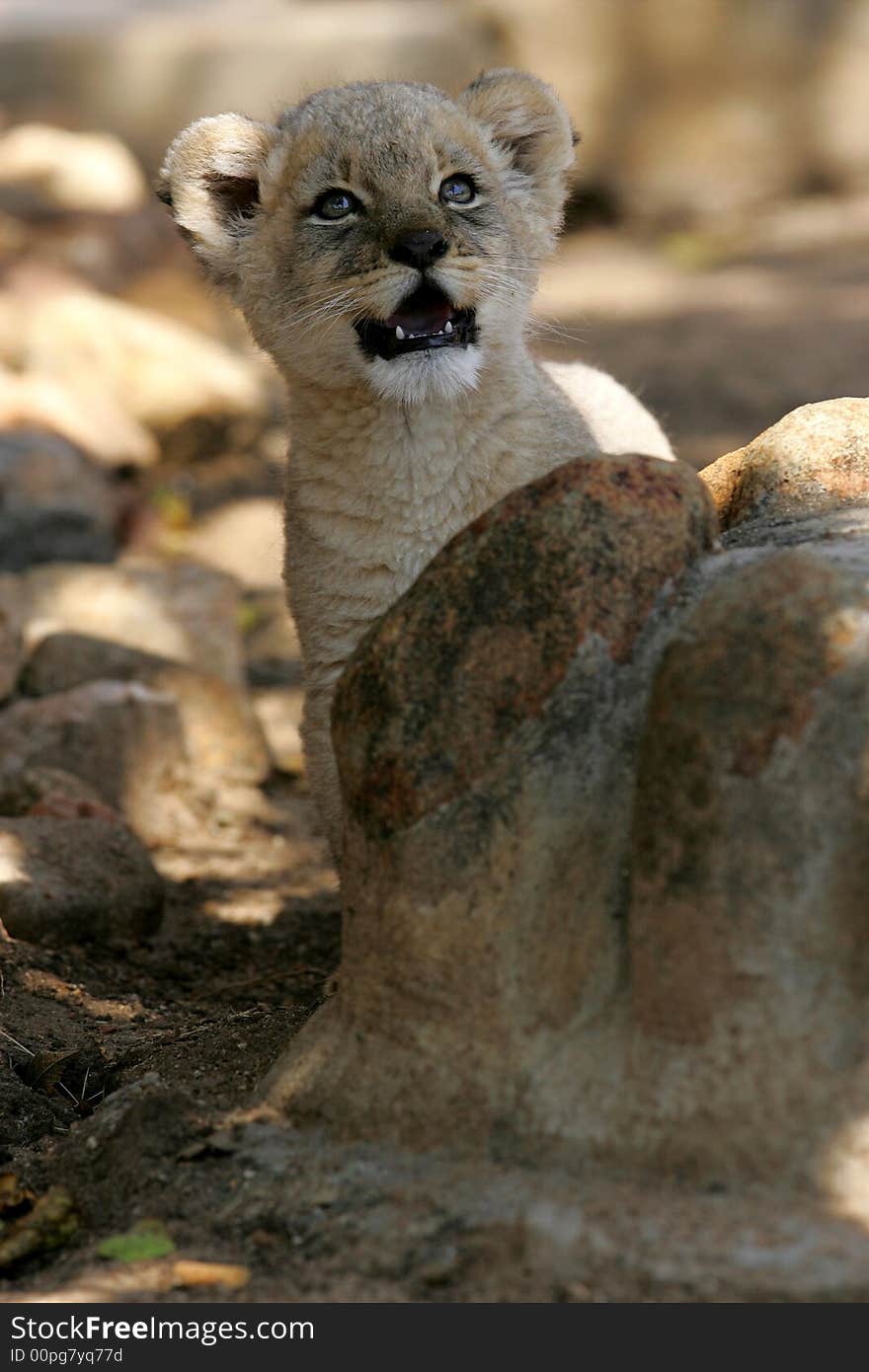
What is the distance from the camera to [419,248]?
4645 millimetres

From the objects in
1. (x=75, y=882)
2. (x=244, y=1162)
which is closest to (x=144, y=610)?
(x=75, y=882)

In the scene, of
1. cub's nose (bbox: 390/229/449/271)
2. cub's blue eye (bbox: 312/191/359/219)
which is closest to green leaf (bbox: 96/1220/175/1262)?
cub's nose (bbox: 390/229/449/271)

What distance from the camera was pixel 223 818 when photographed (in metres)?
7.18

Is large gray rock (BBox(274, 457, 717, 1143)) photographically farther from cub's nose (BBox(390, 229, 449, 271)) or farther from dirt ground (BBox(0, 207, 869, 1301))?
cub's nose (BBox(390, 229, 449, 271))

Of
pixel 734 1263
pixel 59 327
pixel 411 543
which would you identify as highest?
pixel 59 327

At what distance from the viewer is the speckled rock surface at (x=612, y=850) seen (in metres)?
3.08

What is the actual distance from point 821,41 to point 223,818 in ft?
36.6

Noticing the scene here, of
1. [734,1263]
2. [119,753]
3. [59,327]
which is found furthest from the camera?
[59,327]

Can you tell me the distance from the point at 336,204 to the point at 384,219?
27cm

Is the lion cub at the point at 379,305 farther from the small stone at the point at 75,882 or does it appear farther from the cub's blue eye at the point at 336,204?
the small stone at the point at 75,882

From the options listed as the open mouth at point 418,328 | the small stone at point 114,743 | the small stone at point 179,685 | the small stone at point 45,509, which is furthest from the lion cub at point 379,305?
the small stone at point 45,509

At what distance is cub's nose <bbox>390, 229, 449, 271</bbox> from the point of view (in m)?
4.65

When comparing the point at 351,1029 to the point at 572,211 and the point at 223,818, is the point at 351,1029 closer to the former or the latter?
the point at 223,818
